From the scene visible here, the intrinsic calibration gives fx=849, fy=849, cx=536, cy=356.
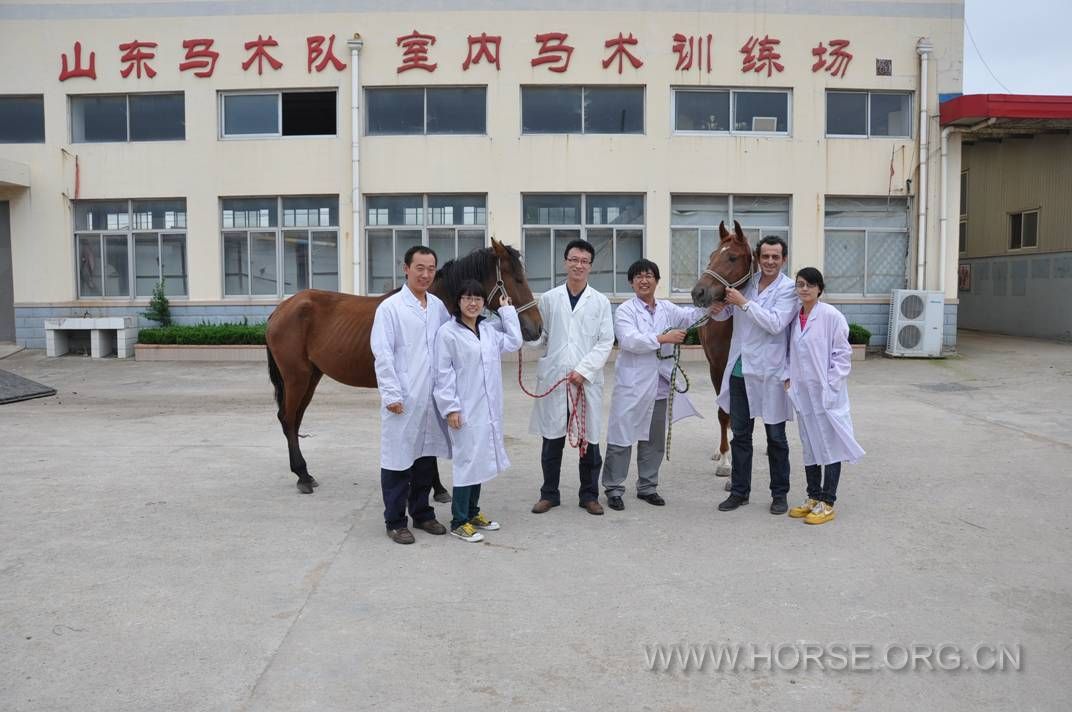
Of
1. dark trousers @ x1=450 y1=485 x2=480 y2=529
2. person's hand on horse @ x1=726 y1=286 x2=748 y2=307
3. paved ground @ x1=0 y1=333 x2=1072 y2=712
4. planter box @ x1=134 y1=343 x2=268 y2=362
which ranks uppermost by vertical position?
person's hand on horse @ x1=726 y1=286 x2=748 y2=307

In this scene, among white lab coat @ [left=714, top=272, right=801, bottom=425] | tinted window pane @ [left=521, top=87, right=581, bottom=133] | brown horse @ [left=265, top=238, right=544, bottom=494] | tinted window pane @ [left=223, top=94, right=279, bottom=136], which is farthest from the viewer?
tinted window pane @ [left=223, top=94, right=279, bottom=136]

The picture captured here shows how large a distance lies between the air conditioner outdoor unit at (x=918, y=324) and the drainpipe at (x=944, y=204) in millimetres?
559

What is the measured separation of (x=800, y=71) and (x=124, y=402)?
41.0 ft

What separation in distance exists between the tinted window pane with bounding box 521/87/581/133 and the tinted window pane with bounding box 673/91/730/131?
1.89 meters

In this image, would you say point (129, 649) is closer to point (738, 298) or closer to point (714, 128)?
point (738, 298)

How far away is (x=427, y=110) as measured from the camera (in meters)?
15.7

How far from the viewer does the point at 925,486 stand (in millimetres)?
6094

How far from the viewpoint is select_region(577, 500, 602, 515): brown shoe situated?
17.6 feet

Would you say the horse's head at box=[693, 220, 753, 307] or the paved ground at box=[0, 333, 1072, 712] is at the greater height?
the horse's head at box=[693, 220, 753, 307]

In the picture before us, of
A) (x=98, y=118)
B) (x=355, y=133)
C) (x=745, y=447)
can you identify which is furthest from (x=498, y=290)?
(x=98, y=118)

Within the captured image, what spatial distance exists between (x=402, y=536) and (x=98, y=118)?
14730mm

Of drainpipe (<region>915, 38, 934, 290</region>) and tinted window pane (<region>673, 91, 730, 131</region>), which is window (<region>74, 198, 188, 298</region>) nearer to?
tinted window pane (<region>673, 91, 730, 131</region>)

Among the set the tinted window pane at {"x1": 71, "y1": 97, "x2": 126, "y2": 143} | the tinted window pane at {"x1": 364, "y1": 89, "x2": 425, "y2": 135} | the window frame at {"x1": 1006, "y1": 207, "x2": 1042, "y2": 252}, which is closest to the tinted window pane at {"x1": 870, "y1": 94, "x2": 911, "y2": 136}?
the window frame at {"x1": 1006, "y1": 207, "x2": 1042, "y2": 252}

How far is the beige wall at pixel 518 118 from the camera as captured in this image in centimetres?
1536
